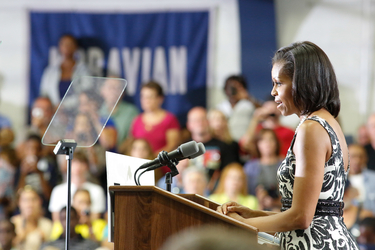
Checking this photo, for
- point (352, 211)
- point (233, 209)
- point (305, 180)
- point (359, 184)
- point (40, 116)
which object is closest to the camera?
point (305, 180)

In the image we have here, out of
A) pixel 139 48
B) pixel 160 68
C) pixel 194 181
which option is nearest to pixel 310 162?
pixel 194 181

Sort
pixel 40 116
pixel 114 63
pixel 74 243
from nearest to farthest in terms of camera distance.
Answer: pixel 74 243, pixel 40 116, pixel 114 63

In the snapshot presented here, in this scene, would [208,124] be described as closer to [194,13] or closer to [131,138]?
[131,138]

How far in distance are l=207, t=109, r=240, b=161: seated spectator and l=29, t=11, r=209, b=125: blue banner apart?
2.51 ft

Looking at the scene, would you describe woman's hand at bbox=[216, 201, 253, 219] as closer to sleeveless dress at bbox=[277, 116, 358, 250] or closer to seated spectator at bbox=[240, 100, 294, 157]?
sleeveless dress at bbox=[277, 116, 358, 250]

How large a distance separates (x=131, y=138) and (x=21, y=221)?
4.93ft

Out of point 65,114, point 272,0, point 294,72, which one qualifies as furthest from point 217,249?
point 272,0

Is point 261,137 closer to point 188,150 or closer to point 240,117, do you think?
point 240,117

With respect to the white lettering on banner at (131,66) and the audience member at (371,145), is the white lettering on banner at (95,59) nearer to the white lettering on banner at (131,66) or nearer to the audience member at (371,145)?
the white lettering on banner at (131,66)

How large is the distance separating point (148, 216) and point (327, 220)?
1.87 ft

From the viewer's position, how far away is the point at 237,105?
5.61 metres

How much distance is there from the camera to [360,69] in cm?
592

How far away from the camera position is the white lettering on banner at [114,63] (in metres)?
6.16

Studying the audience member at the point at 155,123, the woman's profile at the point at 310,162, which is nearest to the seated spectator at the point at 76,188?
the audience member at the point at 155,123
